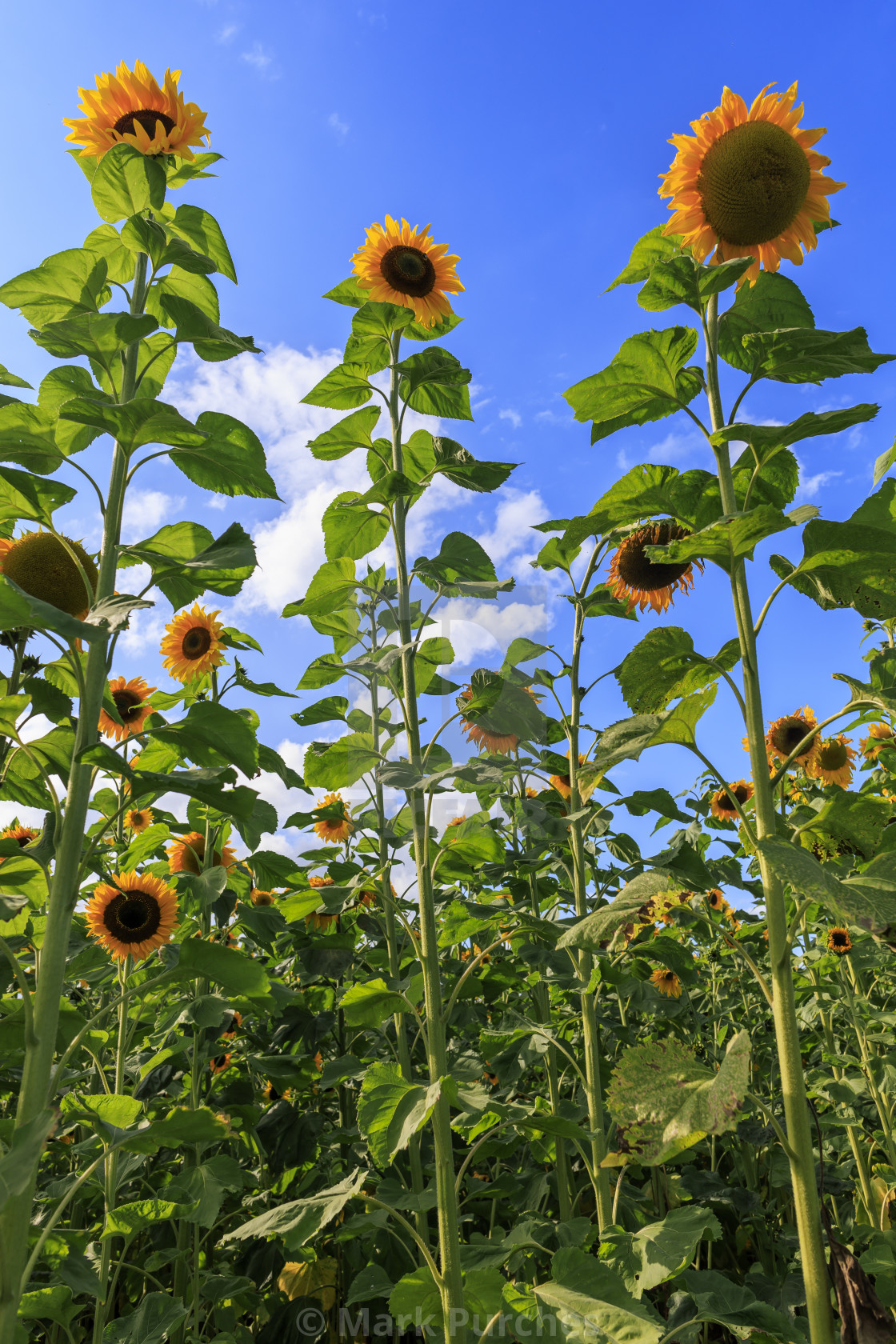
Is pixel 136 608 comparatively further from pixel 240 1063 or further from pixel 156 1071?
pixel 240 1063

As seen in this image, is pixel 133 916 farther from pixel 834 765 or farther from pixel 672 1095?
pixel 834 765

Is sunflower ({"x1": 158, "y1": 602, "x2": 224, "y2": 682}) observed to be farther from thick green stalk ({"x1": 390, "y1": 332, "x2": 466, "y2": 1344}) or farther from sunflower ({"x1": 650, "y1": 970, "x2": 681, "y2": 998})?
sunflower ({"x1": 650, "y1": 970, "x2": 681, "y2": 998})

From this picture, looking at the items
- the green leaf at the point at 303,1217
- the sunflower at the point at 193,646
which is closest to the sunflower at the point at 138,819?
the sunflower at the point at 193,646

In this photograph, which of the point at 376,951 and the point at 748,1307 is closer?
the point at 748,1307

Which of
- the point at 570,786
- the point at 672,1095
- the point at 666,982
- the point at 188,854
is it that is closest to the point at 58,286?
the point at 672,1095

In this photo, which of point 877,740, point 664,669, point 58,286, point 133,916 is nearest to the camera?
point 664,669

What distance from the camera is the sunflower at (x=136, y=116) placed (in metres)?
2.22

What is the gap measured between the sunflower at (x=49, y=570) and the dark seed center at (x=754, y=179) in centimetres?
178

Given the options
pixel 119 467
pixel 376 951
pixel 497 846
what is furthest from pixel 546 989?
pixel 119 467

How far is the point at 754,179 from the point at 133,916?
317 centimetres

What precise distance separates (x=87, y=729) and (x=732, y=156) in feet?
6.54

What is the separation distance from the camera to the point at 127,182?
2182mm

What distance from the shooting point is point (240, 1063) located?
4.45m

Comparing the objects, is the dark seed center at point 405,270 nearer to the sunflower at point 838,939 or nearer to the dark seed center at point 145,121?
the dark seed center at point 145,121
